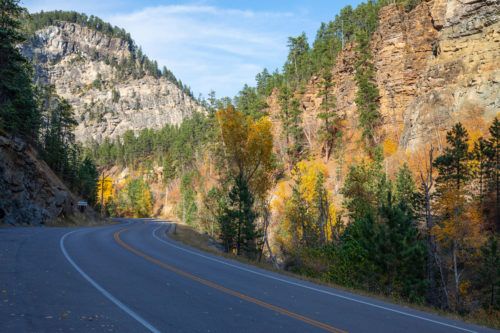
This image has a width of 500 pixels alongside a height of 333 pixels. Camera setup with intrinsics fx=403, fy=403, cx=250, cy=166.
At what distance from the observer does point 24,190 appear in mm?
34625

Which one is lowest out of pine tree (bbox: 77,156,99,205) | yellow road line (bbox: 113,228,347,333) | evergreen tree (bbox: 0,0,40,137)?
yellow road line (bbox: 113,228,347,333)

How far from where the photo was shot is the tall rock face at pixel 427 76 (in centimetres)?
5384

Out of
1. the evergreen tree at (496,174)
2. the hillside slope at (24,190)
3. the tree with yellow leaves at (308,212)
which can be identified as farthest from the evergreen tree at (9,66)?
the evergreen tree at (496,174)

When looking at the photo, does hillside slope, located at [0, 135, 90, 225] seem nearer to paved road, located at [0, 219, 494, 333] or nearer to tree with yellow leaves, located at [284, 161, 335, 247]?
paved road, located at [0, 219, 494, 333]

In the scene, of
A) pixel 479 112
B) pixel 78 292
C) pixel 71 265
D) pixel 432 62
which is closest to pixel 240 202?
pixel 71 265

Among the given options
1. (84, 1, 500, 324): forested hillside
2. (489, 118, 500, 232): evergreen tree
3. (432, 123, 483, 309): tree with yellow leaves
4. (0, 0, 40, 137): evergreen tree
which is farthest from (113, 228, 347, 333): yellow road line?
(489, 118, 500, 232): evergreen tree

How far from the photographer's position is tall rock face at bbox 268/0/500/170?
53.8m

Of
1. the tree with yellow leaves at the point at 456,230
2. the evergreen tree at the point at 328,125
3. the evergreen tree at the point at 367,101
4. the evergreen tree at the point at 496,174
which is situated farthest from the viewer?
the evergreen tree at the point at 328,125

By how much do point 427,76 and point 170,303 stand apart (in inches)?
2493

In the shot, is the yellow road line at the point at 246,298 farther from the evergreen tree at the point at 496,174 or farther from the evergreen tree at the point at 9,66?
the evergreen tree at the point at 496,174

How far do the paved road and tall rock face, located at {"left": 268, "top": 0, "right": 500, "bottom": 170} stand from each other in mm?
47665

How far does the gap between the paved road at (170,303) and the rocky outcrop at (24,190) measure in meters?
20.5

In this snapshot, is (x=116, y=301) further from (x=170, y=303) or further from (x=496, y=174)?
(x=496, y=174)

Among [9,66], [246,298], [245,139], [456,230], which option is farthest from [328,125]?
[246,298]
